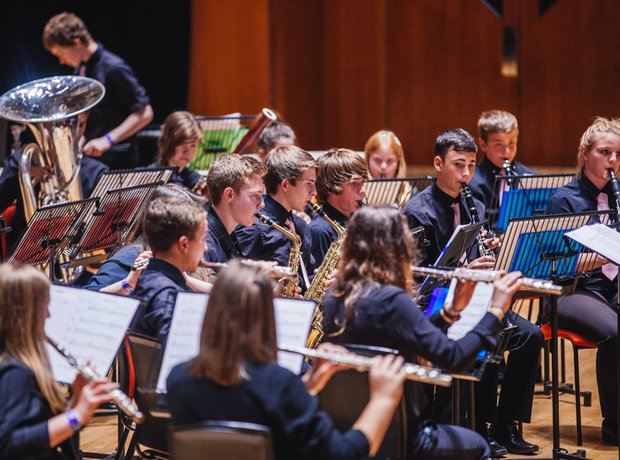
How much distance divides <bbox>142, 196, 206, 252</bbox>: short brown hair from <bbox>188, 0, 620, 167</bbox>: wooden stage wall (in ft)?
17.0

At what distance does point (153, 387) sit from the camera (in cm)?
246

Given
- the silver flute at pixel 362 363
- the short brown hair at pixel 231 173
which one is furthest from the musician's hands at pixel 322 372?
the short brown hair at pixel 231 173

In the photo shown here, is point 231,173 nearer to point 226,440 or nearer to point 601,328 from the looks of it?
point 601,328

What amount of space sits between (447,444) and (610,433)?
1.52 m

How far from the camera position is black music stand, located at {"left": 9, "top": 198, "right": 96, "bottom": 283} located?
3.66 meters

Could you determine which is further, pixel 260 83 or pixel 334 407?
pixel 260 83

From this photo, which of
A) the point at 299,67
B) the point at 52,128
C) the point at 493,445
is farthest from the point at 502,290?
the point at 299,67

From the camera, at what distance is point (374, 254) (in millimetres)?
2525

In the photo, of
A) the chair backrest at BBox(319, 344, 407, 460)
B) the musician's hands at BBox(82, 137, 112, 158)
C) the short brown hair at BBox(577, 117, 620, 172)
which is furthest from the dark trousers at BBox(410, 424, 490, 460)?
the musician's hands at BBox(82, 137, 112, 158)

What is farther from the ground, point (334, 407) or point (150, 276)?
point (150, 276)

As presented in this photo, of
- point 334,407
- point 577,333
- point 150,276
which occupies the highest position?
point 150,276

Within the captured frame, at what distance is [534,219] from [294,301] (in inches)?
49.9

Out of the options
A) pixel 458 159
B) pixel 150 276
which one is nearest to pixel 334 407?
pixel 150 276

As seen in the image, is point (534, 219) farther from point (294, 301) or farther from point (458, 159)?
point (294, 301)
